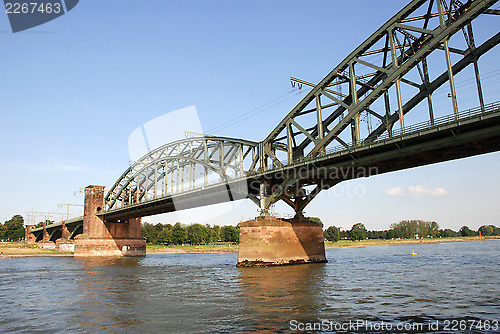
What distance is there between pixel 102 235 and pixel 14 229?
337 ft

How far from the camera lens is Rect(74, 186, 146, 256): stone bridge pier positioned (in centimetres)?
9769

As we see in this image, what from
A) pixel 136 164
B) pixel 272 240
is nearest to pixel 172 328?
→ pixel 272 240

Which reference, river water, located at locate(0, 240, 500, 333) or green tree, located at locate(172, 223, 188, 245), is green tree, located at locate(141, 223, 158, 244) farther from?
river water, located at locate(0, 240, 500, 333)

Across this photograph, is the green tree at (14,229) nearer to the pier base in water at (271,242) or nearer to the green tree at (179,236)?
the green tree at (179,236)

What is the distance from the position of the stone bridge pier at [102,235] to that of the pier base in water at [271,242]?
63.3 meters

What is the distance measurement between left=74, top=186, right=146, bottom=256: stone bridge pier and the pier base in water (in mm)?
63275

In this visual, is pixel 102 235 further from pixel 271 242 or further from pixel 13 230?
pixel 13 230

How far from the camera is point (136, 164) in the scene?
3949 inches

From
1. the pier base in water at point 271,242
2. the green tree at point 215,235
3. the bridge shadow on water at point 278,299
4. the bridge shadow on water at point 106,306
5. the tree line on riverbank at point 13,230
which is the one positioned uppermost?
the tree line on riverbank at point 13,230

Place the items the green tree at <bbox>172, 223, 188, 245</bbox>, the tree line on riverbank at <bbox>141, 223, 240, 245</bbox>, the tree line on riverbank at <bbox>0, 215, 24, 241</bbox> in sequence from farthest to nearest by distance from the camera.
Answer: the tree line on riverbank at <bbox>0, 215, 24, 241</bbox>
the tree line on riverbank at <bbox>141, 223, 240, 245</bbox>
the green tree at <bbox>172, 223, 188, 245</bbox>

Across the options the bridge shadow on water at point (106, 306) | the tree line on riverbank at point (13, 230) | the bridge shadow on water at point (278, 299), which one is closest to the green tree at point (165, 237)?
the tree line on riverbank at point (13, 230)

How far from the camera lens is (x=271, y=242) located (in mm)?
45500

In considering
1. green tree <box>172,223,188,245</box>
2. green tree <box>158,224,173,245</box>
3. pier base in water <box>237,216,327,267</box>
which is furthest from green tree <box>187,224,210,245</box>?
pier base in water <box>237,216,327,267</box>

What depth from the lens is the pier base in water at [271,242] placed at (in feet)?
149
